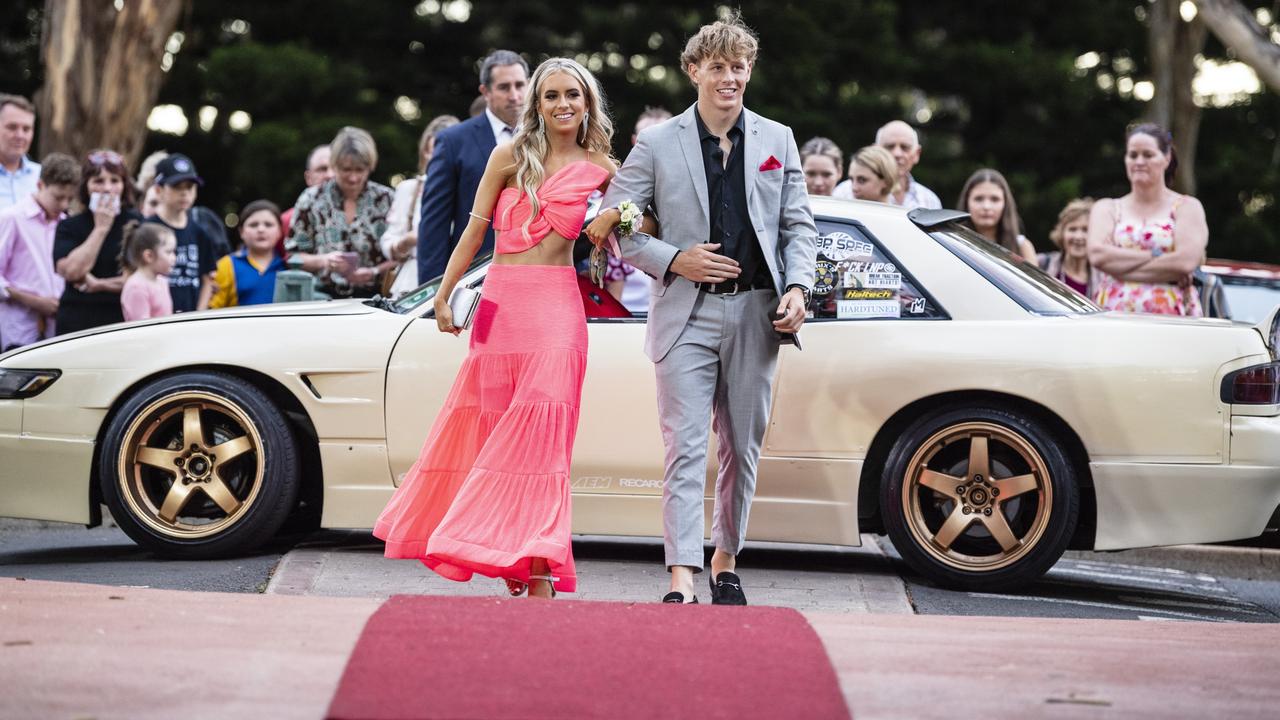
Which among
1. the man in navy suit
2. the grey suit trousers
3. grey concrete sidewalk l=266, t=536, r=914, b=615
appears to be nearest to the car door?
grey concrete sidewalk l=266, t=536, r=914, b=615

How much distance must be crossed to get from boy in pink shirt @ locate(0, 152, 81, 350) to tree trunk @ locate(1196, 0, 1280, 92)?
469 inches

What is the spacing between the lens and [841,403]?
272 inches

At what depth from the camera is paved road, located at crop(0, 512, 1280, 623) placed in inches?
263

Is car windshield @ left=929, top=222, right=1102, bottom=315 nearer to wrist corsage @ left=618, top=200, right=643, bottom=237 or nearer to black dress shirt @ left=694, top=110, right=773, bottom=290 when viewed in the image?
black dress shirt @ left=694, top=110, right=773, bottom=290

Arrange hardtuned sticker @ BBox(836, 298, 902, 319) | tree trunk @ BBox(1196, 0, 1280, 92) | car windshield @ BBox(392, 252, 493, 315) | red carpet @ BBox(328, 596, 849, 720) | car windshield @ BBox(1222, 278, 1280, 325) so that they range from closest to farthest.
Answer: red carpet @ BBox(328, 596, 849, 720) → hardtuned sticker @ BBox(836, 298, 902, 319) → car windshield @ BBox(392, 252, 493, 315) → car windshield @ BBox(1222, 278, 1280, 325) → tree trunk @ BBox(1196, 0, 1280, 92)

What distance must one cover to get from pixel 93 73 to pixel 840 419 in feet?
34.0

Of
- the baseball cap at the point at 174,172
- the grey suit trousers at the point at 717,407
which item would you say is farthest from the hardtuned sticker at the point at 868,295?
the baseball cap at the point at 174,172

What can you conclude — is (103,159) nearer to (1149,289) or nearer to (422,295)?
(422,295)

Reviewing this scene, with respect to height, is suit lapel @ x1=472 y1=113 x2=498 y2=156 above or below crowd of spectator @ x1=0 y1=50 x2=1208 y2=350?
above

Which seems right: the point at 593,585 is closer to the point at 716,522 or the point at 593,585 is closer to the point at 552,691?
the point at 716,522

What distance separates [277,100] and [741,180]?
16.3m

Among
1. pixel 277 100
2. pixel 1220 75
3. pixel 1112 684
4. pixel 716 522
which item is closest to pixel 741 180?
pixel 716 522

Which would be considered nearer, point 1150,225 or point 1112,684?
point 1112,684

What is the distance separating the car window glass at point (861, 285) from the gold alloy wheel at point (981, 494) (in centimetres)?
54
